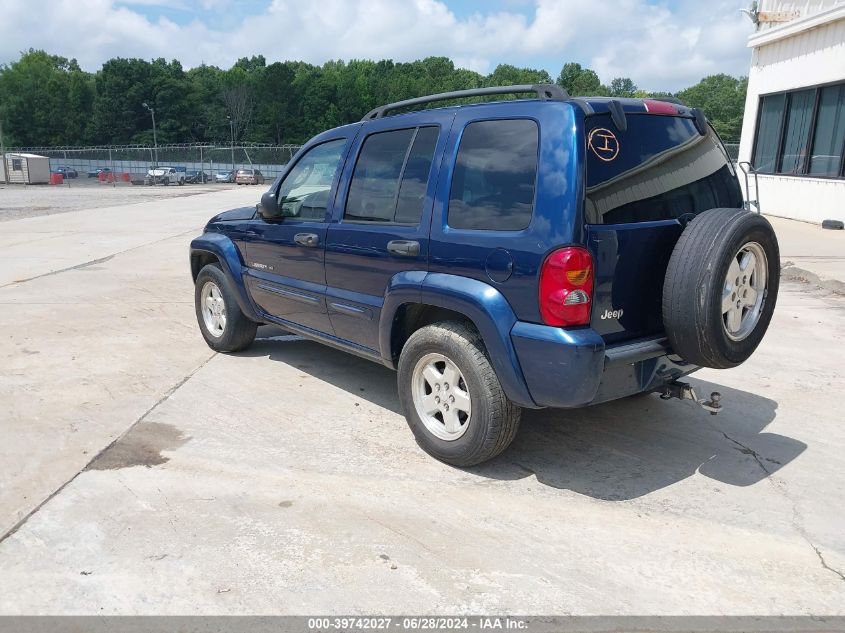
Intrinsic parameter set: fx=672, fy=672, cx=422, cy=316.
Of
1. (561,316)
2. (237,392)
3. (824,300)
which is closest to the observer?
(561,316)

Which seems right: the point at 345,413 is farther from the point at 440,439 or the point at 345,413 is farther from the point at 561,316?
the point at 561,316

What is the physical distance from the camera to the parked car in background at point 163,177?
151 ft

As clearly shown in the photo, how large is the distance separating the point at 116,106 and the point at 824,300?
10558 centimetres

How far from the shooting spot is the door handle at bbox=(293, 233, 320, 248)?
4.55 metres

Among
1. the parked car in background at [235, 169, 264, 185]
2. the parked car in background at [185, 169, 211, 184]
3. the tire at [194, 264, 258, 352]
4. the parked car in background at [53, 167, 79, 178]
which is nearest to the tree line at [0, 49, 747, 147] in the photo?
the parked car in background at [53, 167, 79, 178]

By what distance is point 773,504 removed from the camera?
11.3 ft

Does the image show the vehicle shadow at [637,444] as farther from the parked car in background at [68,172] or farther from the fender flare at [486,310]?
the parked car in background at [68,172]

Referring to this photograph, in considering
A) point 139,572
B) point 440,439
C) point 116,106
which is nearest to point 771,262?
point 440,439

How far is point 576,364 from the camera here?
122 inches

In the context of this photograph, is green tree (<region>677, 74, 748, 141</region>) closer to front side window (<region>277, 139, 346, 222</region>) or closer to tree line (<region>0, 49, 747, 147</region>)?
tree line (<region>0, 49, 747, 147</region>)

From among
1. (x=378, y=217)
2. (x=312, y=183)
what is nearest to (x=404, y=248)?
(x=378, y=217)

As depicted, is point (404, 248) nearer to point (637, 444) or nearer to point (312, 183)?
point (312, 183)

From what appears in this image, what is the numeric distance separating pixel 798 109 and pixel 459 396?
54.0 ft

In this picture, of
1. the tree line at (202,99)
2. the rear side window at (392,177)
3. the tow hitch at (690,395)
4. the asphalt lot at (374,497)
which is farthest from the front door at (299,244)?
the tree line at (202,99)
